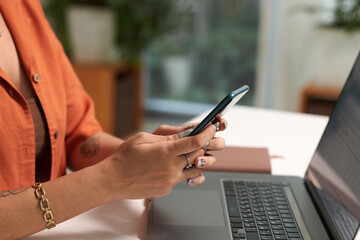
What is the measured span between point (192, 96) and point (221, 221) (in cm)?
286

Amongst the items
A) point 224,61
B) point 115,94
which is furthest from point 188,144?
point 224,61

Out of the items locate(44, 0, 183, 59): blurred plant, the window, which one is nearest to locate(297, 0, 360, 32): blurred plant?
the window

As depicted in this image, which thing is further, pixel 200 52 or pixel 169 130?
pixel 200 52

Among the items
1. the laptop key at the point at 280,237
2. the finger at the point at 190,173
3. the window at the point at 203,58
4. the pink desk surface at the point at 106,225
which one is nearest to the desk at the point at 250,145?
the pink desk surface at the point at 106,225

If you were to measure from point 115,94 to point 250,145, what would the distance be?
6.31 ft

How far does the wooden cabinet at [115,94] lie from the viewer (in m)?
2.92

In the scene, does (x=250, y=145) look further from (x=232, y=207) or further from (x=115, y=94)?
(x=115, y=94)

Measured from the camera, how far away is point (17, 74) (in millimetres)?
983

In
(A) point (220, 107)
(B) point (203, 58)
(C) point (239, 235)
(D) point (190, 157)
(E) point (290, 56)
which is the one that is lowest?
(B) point (203, 58)

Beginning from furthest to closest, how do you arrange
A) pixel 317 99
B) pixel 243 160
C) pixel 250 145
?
pixel 317 99, pixel 250 145, pixel 243 160

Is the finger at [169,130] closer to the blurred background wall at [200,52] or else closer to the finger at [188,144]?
the finger at [188,144]

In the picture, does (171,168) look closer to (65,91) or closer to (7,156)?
(7,156)

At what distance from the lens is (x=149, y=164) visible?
29.9 inches

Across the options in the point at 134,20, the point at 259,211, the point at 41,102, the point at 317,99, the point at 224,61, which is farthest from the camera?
the point at 224,61
